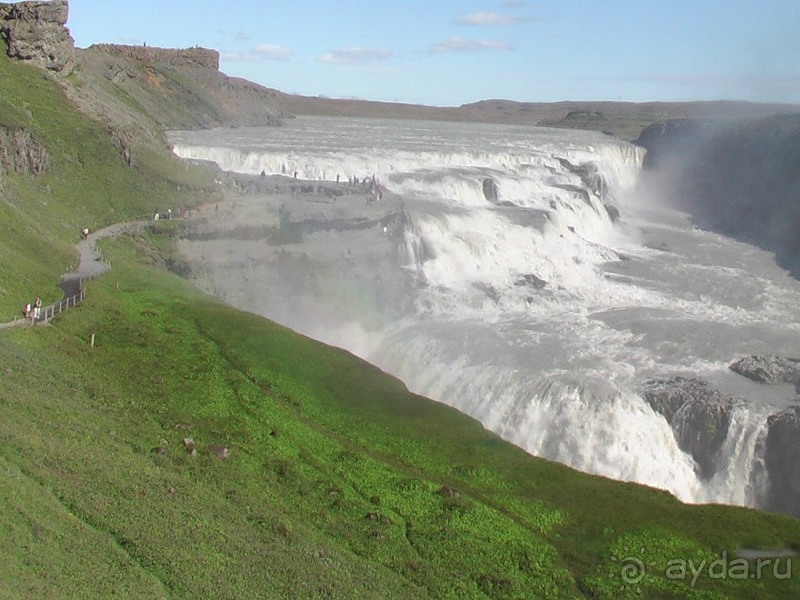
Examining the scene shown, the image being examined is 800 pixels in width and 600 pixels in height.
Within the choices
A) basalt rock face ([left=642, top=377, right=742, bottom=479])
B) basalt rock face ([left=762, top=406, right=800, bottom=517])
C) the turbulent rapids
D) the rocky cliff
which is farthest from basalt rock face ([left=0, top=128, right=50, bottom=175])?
the rocky cliff

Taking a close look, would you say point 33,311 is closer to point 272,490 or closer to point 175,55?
point 272,490

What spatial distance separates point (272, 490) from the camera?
21953 millimetres

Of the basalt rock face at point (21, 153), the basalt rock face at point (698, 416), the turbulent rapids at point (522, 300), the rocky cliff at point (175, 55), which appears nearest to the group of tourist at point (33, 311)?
the turbulent rapids at point (522, 300)

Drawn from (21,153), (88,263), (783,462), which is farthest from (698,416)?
(21,153)

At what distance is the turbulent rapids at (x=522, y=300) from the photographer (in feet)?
99.9

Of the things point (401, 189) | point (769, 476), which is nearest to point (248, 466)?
point (769, 476)

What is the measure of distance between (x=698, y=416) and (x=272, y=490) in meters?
15.5

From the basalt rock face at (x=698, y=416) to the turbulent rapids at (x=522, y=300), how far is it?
0.06m

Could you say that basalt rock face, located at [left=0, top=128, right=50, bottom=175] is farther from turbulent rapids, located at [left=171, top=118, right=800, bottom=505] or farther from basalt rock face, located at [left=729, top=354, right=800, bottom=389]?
basalt rock face, located at [left=729, top=354, right=800, bottom=389]

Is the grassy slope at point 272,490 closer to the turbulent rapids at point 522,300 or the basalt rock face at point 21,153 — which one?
the turbulent rapids at point 522,300

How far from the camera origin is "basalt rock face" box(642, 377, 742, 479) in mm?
29812

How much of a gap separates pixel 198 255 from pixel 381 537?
82.9 feet

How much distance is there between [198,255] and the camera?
4306 centimetres

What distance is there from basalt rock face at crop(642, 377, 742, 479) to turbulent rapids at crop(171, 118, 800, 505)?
6 cm
